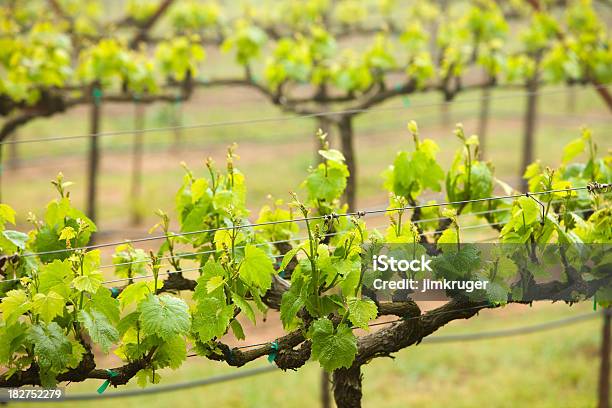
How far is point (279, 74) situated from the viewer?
17.6 feet

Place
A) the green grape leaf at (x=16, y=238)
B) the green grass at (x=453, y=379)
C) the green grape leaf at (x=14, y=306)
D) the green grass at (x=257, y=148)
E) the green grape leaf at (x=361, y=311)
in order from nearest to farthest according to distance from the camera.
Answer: the green grape leaf at (x=14, y=306) < the green grape leaf at (x=361, y=311) < the green grape leaf at (x=16, y=238) < the green grass at (x=453, y=379) < the green grass at (x=257, y=148)

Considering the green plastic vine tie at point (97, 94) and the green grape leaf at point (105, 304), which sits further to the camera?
the green plastic vine tie at point (97, 94)

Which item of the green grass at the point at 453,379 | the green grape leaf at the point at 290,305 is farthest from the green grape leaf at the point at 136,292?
the green grass at the point at 453,379

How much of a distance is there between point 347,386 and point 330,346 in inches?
15.5

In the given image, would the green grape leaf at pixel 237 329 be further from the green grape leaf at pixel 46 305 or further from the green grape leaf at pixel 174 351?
the green grape leaf at pixel 46 305

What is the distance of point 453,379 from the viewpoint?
17.1ft

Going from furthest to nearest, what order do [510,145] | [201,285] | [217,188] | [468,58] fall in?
1. [510,145]
2. [468,58]
3. [217,188]
4. [201,285]

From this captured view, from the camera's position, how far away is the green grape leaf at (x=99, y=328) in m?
1.95

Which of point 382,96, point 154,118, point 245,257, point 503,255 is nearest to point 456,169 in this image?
point 503,255

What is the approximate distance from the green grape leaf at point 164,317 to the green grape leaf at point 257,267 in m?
0.19

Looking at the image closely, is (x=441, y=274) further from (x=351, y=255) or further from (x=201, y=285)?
(x=201, y=285)

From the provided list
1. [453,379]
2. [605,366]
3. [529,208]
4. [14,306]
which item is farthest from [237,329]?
[453,379]

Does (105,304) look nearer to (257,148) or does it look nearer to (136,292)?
(136,292)

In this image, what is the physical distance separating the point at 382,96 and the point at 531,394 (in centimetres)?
210
